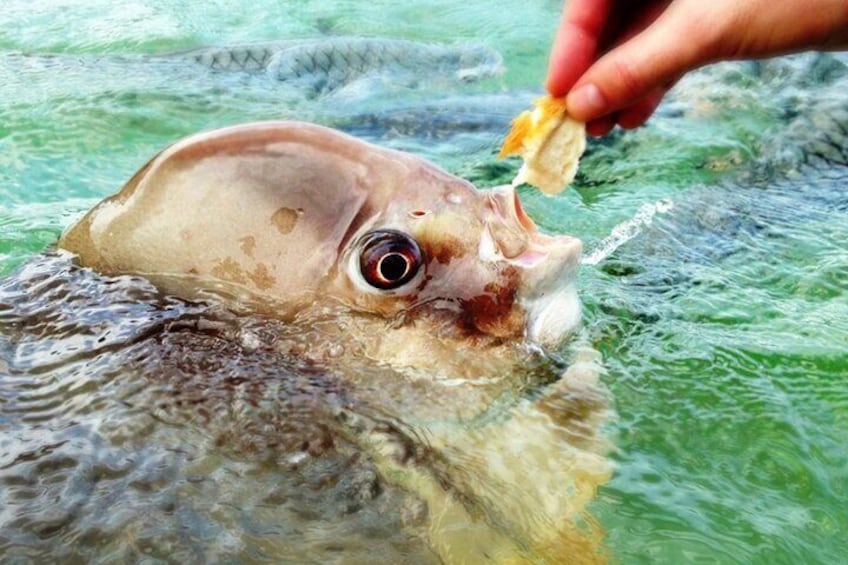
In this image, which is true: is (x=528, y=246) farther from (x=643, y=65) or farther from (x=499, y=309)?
(x=643, y=65)

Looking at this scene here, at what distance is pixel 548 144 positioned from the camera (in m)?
2.82

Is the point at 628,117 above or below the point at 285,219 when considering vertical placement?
above

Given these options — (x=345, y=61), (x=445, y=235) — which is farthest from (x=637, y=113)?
(x=345, y=61)

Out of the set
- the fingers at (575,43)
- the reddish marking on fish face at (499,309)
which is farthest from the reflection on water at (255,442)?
the fingers at (575,43)

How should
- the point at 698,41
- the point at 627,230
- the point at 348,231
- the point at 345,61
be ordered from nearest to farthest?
the point at 698,41, the point at 348,231, the point at 627,230, the point at 345,61

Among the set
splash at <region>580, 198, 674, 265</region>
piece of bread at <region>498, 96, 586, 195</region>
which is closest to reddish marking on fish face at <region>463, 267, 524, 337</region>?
piece of bread at <region>498, 96, 586, 195</region>

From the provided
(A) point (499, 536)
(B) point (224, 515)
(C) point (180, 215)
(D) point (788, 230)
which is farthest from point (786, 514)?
(D) point (788, 230)

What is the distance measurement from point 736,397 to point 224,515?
1.88 metres

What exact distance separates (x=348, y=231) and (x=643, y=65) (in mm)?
899

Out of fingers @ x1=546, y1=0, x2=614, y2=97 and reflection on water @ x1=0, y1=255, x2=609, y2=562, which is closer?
reflection on water @ x1=0, y1=255, x2=609, y2=562

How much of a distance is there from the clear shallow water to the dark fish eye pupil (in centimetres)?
72

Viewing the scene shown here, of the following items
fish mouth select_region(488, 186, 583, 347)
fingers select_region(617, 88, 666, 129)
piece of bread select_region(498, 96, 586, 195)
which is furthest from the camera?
fingers select_region(617, 88, 666, 129)

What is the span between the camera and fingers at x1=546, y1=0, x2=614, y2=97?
280 cm

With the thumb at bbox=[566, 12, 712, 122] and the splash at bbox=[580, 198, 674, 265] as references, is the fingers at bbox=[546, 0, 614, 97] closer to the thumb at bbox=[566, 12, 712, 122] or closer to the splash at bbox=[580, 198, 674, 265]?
the thumb at bbox=[566, 12, 712, 122]
